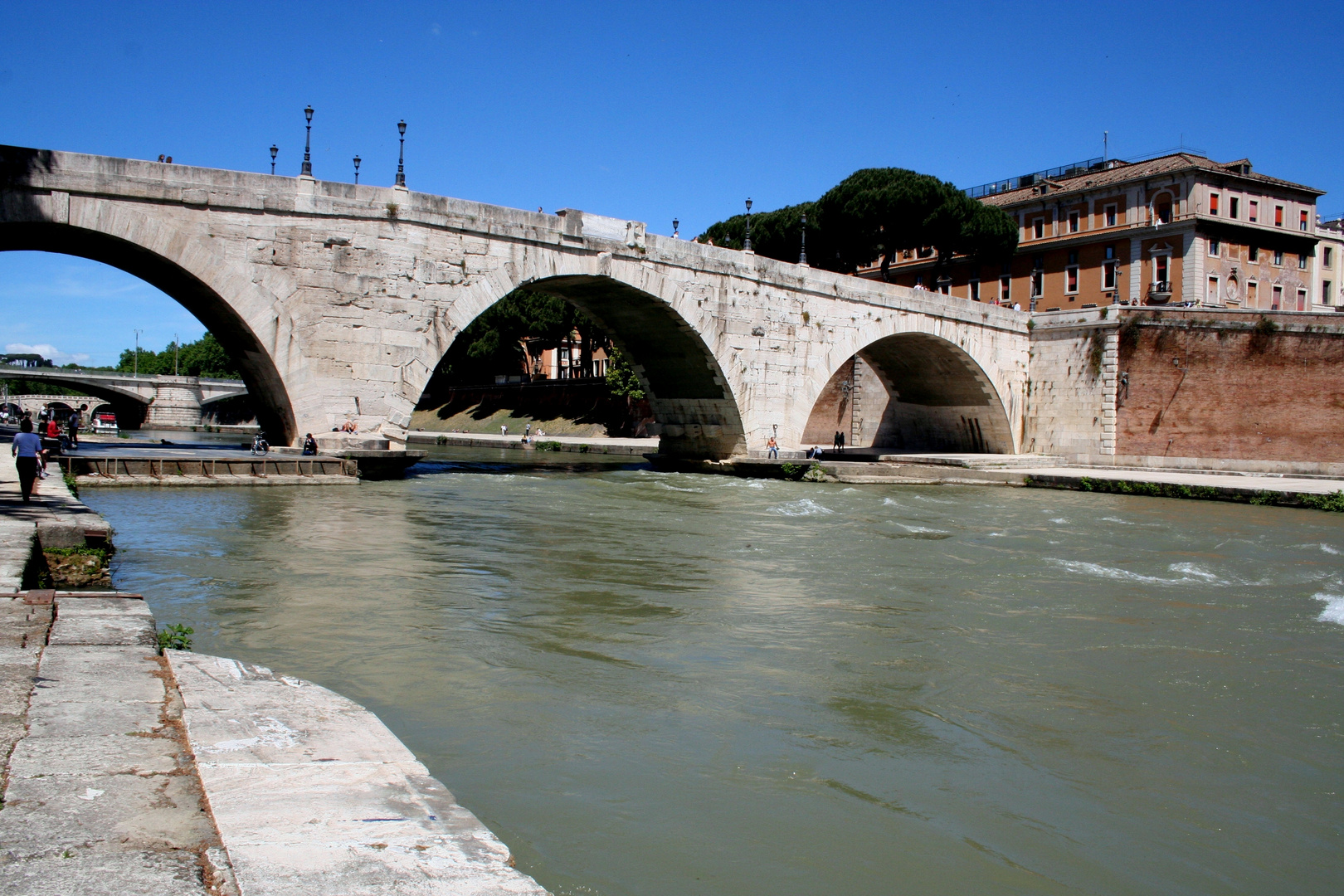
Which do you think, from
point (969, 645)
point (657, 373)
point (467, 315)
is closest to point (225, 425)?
point (657, 373)

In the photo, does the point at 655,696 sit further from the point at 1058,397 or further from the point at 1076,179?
the point at 1076,179

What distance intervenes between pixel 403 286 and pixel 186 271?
11.5 feet

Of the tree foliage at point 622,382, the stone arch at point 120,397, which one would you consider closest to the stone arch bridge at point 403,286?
the tree foliage at point 622,382

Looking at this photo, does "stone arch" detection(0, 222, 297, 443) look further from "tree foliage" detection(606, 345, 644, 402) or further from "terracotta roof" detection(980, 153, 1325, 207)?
"terracotta roof" detection(980, 153, 1325, 207)

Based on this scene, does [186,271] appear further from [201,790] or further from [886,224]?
[886,224]

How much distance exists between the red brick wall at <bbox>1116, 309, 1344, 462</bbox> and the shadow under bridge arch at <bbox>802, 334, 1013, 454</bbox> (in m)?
4.09

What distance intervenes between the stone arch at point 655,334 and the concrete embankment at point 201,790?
14530mm

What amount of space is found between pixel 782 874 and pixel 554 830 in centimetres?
89

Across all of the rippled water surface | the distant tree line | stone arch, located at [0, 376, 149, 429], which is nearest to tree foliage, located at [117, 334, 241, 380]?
stone arch, located at [0, 376, 149, 429]

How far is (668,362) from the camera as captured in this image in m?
24.5

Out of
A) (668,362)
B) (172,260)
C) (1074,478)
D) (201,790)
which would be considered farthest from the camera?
(668,362)

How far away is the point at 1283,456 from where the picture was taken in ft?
82.6

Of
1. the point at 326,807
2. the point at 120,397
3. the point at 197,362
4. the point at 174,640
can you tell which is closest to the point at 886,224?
the point at 174,640

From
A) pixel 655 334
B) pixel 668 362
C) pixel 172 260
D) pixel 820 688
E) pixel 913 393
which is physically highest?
pixel 172 260
